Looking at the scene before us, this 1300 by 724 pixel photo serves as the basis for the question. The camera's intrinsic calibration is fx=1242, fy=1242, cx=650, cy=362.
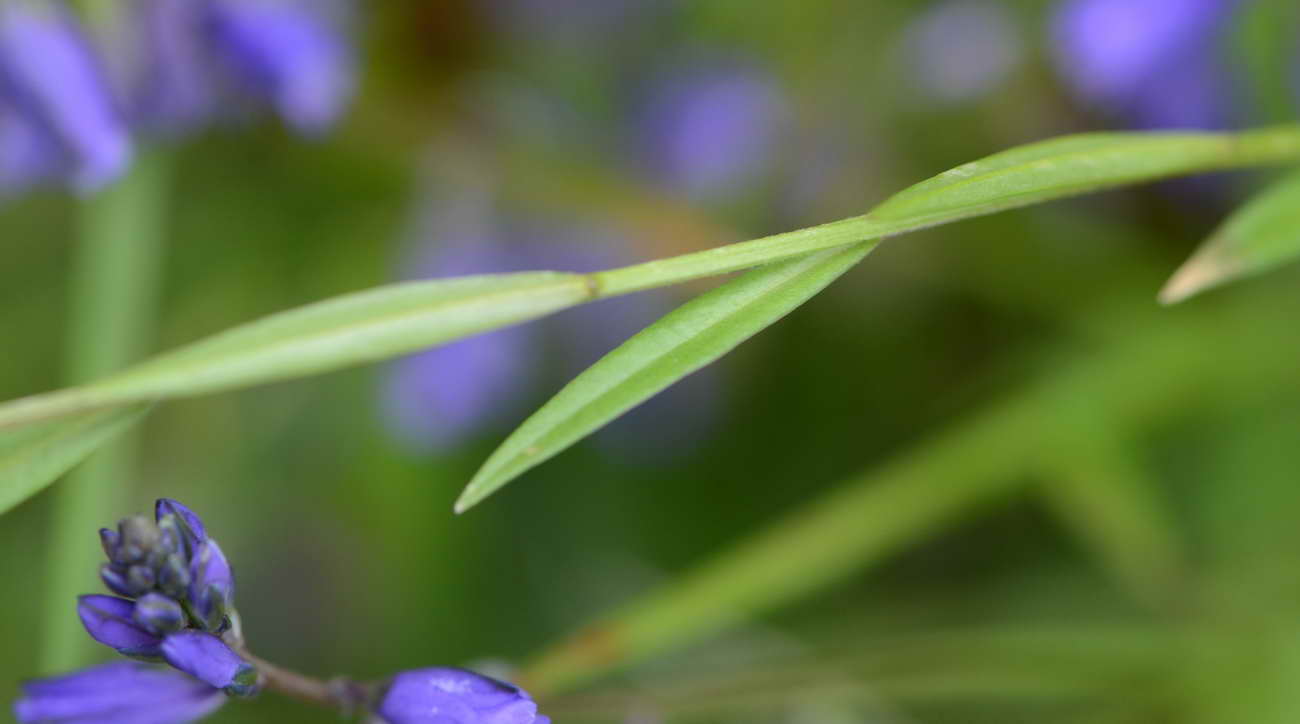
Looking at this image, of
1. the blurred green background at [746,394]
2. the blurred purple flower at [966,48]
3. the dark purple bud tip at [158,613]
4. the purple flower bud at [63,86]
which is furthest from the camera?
the blurred purple flower at [966,48]

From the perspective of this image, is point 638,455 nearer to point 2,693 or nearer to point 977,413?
point 977,413

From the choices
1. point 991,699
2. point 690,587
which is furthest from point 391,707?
point 991,699

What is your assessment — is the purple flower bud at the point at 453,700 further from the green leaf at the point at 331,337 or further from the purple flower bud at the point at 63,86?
the purple flower bud at the point at 63,86

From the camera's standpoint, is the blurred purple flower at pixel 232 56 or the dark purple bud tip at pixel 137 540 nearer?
the dark purple bud tip at pixel 137 540

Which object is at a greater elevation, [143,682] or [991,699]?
[991,699]

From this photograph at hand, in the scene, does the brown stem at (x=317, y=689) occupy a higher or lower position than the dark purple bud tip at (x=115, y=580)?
lower

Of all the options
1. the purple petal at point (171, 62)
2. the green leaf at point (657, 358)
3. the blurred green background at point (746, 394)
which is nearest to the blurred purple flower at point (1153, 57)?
the blurred green background at point (746, 394)

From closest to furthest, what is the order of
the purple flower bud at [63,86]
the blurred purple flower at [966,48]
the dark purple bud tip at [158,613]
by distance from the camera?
the dark purple bud tip at [158,613] → the purple flower bud at [63,86] → the blurred purple flower at [966,48]
